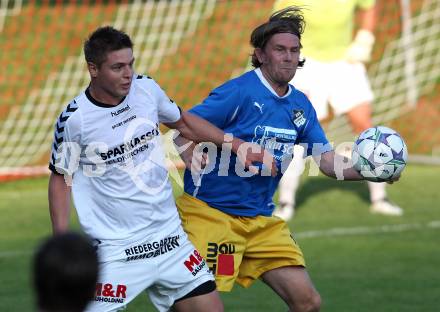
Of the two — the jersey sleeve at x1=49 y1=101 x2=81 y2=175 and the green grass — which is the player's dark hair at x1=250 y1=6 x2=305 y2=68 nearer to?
the jersey sleeve at x1=49 y1=101 x2=81 y2=175

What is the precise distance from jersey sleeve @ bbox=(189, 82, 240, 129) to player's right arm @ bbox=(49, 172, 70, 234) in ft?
3.40

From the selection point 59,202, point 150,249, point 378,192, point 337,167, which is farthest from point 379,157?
point 378,192

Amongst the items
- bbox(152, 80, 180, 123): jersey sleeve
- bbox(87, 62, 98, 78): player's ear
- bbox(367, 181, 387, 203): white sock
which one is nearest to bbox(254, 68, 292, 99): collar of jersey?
bbox(152, 80, 180, 123): jersey sleeve

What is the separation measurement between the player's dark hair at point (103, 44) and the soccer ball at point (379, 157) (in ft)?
5.57

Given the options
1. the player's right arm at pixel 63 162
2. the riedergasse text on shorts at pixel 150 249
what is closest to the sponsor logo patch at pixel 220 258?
the riedergasse text on shorts at pixel 150 249

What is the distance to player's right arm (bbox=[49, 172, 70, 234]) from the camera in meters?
5.85

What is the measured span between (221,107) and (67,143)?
1119mm

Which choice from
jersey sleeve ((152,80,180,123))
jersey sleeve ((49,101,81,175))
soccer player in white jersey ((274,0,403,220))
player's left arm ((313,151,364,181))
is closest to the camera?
jersey sleeve ((49,101,81,175))

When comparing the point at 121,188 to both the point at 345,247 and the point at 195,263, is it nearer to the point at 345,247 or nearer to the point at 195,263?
the point at 195,263

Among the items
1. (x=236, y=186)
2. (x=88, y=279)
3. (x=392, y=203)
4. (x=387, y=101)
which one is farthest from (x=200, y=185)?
(x=387, y=101)

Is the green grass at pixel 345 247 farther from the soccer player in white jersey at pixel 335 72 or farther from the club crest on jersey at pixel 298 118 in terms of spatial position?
the club crest on jersey at pixel 298 118

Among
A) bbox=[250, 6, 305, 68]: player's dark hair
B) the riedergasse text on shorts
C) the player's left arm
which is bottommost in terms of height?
the riedergasse text on shorts

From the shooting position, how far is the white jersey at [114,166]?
5863mm

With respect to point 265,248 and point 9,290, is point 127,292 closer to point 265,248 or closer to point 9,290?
point 265,248
